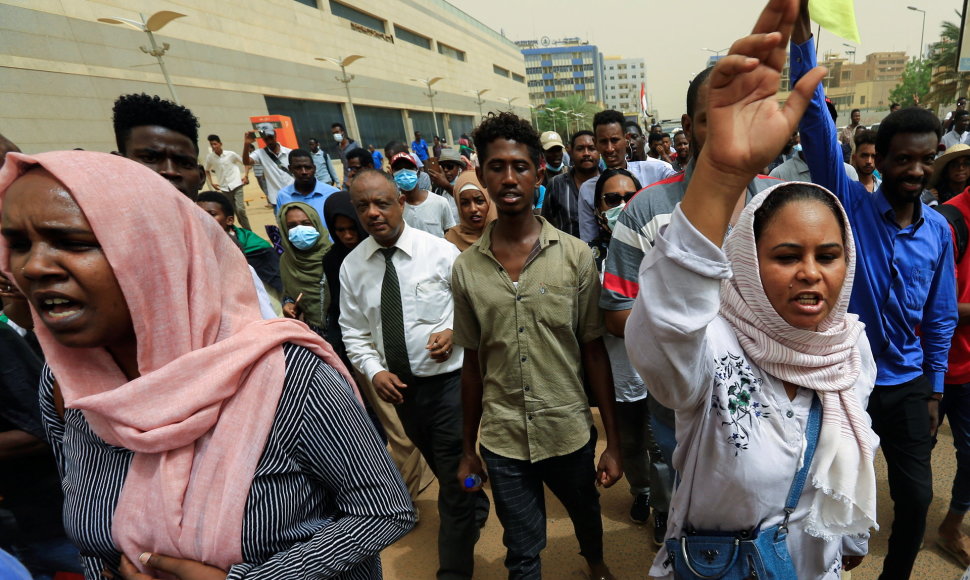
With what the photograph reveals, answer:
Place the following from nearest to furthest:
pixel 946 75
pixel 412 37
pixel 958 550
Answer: pixel 958 550 < pixel 946 75 < pixel 412 37

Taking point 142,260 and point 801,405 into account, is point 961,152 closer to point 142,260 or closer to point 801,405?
point 801,405

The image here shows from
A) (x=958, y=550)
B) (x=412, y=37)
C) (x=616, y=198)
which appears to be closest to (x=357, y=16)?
(x=412, y=37)

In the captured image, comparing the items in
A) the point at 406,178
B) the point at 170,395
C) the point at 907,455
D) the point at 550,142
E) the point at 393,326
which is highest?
the point at 550,142

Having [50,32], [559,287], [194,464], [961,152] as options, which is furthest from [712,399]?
[50,32]

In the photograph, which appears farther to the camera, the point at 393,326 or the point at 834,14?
the point at 393,326

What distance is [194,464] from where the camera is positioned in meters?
1.06

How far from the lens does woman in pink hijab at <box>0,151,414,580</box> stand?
0.97m

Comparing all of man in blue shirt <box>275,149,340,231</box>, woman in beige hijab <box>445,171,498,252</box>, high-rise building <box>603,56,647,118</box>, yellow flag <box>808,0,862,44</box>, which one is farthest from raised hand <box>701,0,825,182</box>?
high-rise building <box>603,56,647,118</box>

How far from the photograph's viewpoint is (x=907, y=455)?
6.25ft

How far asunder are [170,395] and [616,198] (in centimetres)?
259

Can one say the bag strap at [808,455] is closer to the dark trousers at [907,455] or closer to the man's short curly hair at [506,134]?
the dark trousers at [907,455]

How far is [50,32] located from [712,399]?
1799 centimetres

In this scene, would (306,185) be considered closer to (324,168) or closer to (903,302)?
(903,302)

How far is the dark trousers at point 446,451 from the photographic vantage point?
2.30 metres
